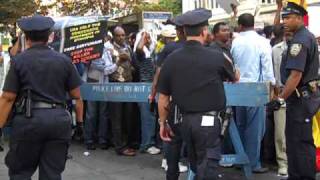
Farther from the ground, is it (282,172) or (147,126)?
(147,126)

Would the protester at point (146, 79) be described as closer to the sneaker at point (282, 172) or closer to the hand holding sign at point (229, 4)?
the hand holding sign at point (229, 4)

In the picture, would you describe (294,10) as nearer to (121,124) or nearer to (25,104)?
(25,104)

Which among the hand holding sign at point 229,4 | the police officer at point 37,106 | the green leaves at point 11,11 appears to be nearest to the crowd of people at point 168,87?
the police officer at point 37,106

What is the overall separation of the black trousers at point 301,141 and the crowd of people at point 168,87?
28mm

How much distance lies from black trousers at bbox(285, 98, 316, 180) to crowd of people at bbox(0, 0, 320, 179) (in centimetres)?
3

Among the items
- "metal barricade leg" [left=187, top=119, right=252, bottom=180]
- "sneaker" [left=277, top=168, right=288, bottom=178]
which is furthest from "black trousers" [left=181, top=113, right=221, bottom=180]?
"sneaker" [left=277, top=168, right=288, bottom=178]

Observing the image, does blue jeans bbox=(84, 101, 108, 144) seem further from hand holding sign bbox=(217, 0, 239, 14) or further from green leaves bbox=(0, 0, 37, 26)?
green leaves bbox=(0, 0, 37, 26)

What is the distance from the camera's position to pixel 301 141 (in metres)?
5.88

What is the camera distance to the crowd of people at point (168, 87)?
6039mm

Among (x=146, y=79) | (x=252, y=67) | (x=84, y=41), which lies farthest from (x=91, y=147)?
(x=252, y=67)

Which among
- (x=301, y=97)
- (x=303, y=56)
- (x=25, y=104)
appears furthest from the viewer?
(x=301, y=97)

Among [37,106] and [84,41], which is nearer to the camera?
[37,106]

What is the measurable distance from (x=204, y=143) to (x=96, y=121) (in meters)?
4.61

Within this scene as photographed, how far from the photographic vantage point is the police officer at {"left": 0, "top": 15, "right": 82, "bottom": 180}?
484 cm
